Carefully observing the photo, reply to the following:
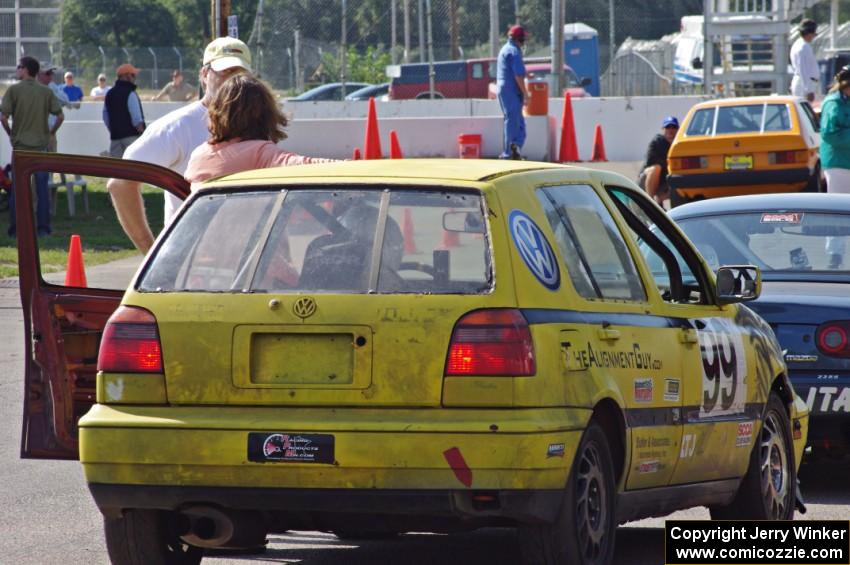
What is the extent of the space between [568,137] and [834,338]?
2158 centimetres

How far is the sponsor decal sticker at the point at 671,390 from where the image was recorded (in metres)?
5.92

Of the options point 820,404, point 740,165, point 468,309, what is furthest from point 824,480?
point 740,165

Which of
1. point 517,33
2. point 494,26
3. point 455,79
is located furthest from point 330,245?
point 455,79

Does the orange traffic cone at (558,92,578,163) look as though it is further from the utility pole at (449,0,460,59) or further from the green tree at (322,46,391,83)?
the green tree at (322,46,391,83)

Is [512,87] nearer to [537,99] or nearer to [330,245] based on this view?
[537,99]

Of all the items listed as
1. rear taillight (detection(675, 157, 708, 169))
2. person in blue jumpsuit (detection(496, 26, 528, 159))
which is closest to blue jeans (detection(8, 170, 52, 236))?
person in blue jumpsuit (detection(496, 26, 528, 159))

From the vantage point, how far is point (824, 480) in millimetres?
8391

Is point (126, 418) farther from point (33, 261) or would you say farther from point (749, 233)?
point (749, 233)

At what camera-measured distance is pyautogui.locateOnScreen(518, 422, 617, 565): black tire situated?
5109 millimetres

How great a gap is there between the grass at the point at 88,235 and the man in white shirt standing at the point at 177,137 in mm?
9232

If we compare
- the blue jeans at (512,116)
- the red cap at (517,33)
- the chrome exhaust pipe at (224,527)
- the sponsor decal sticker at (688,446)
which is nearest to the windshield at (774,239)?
the sponsor decal sticker at (688,446)

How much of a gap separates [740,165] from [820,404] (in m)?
12.6

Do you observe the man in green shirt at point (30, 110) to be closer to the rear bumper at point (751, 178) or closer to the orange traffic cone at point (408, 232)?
the rear bumper at point (751, 178)

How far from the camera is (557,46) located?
107ft
